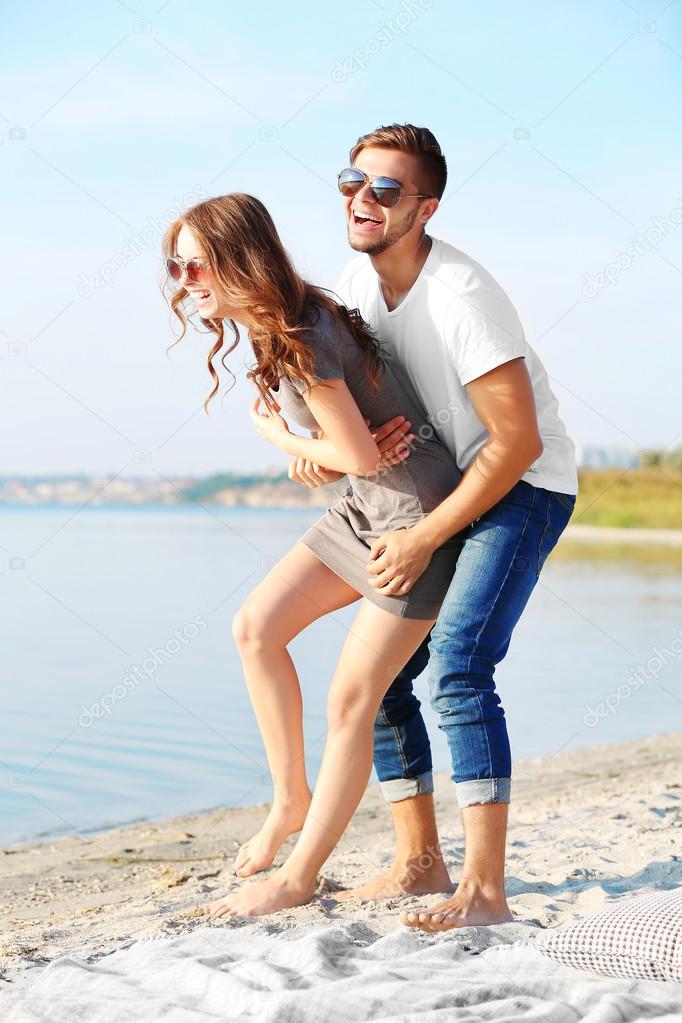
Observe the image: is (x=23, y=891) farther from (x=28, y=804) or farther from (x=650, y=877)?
(x=650, y=877)

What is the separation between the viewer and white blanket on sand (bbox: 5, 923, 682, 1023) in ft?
6.14

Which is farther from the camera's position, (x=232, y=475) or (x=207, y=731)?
(x=232, y=475)

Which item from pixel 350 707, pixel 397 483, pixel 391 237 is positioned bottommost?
pixel 350 707

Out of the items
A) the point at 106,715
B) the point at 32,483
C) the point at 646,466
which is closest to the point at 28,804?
the point at 106,715

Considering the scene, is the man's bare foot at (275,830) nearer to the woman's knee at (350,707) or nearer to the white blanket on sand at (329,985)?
the woman's knee at (350,707)

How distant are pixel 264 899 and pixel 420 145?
1.74m

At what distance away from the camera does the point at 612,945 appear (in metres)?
2.08

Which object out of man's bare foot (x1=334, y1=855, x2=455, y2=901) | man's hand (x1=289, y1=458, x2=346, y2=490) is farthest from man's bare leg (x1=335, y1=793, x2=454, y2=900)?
man's hand (x1=289, y1=458, x2=346, y2=490)

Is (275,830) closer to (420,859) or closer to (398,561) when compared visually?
(420,859)

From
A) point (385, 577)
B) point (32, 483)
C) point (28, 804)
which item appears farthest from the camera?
point (32, 483)

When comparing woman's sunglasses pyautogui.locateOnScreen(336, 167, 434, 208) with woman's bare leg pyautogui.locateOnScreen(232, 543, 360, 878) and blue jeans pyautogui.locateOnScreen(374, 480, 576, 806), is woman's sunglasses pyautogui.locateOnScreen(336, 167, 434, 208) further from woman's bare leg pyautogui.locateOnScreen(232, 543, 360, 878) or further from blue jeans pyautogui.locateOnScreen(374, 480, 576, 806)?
woman's bare leg pyautogui.locateOnScreen(232, 543, 360, 878)

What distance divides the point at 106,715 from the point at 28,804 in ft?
4.38

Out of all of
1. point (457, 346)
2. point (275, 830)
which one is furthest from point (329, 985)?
point (457, 346)

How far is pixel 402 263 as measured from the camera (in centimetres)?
254
